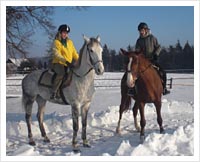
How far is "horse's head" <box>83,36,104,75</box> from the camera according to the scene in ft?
17.3

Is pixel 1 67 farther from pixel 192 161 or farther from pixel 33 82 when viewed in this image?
pixel 192 161

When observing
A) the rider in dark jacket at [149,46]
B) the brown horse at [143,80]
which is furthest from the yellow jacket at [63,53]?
the rider in dark jacket at [149,46]

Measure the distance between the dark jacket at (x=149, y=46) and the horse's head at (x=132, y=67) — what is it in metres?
0.77

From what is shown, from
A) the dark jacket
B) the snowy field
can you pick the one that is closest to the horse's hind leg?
the snowy field

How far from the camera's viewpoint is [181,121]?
811cm

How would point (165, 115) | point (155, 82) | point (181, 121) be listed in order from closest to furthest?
1. point (155, 82)
2. point (181, 121)
3. point (165, 115)

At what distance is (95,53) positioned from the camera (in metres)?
5.44

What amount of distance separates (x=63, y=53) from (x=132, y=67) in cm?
150

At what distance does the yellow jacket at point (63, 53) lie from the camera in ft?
19.9

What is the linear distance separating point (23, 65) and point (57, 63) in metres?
4.53

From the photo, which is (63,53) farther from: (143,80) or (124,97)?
(124,97)

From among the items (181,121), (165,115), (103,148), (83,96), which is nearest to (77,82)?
(83,96)

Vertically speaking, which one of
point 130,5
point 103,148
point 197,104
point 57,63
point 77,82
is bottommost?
point 103,148

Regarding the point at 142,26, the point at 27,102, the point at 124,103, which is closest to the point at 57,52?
the point at 27,102
